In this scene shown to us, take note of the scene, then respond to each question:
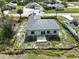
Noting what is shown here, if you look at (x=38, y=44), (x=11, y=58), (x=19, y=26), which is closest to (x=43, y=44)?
(x=38, y=44)

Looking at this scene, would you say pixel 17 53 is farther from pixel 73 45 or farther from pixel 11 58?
pixel 73 45

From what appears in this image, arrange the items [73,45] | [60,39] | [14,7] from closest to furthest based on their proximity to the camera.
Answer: [73,45] → [60,39] → [14,7]

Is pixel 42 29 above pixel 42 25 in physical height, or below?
below

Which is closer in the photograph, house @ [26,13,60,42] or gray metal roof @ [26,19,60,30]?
house @ [26,13,60,42]

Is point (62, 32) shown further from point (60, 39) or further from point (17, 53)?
point (17, 53)

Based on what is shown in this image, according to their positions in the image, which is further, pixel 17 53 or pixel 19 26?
pixel 19 26

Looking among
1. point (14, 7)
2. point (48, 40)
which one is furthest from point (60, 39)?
point (14, 7)

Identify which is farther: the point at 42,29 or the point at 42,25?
the point at 42,25

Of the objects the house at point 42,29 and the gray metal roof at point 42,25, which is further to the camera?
the gray metal roof at point 42,25

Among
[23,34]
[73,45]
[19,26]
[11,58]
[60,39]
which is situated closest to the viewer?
[11,58]
